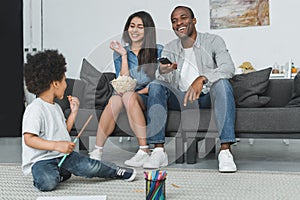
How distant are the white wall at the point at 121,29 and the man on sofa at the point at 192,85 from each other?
1941 mm

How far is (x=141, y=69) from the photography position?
2771mm

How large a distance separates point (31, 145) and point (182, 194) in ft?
2.20

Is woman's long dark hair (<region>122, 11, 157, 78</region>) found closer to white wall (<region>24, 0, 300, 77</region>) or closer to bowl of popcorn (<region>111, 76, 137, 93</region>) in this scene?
bowl of popcorn (<region>111, 76, 137, 93</region>)

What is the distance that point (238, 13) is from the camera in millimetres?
4992

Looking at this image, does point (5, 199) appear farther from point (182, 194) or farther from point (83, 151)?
point (83, 151)

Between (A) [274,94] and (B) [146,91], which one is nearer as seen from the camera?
(B) [146,91]

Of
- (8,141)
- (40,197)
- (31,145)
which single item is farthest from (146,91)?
(8,141)

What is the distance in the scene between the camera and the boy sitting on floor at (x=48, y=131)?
1861 mm

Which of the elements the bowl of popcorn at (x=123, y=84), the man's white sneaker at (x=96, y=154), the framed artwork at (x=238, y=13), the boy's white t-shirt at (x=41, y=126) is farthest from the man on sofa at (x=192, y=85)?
the framed artwork at (x=238, y=13)

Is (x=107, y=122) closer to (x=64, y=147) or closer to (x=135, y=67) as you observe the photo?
(x=135, y=67)

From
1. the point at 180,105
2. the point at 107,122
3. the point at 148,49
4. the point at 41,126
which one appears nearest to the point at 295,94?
the point at 180,105

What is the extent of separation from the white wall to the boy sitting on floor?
110 inches

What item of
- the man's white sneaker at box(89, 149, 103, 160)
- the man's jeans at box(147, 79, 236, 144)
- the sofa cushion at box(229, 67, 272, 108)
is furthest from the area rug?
the sofa cushion at box(229, 67, 272, 108)

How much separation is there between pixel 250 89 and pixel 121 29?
3.11 m
